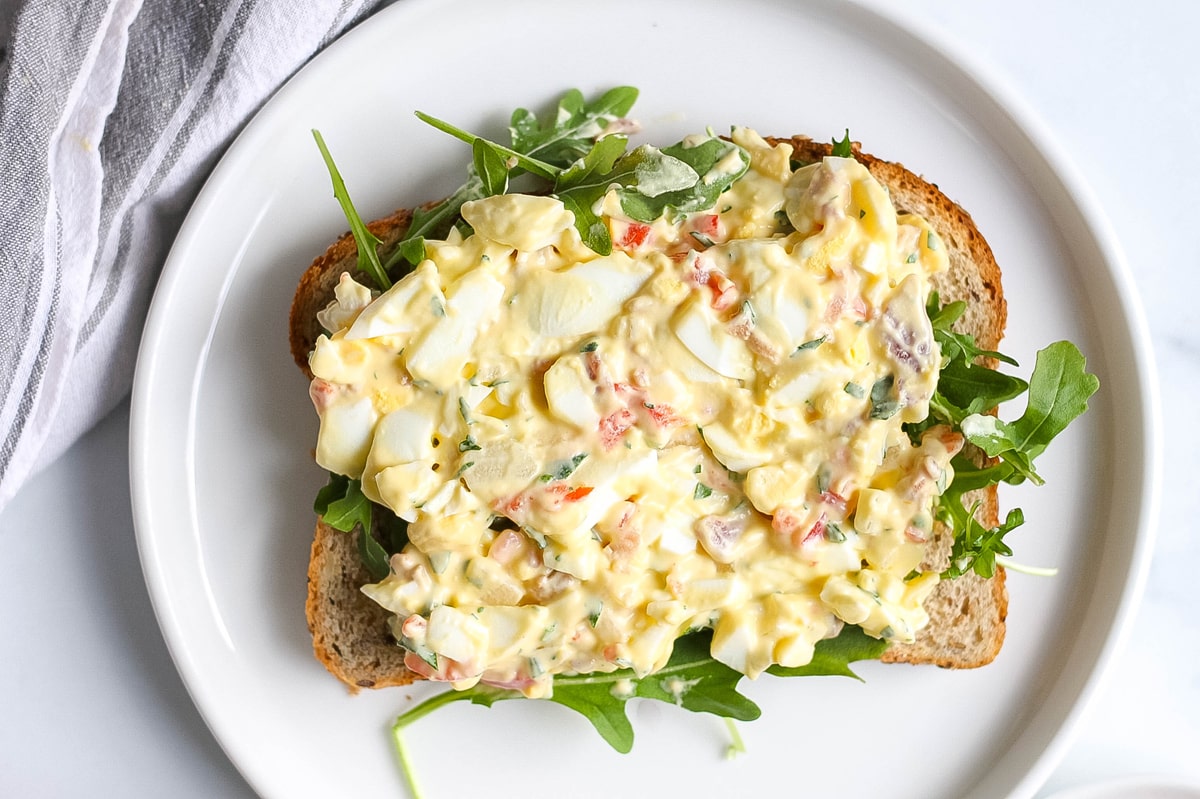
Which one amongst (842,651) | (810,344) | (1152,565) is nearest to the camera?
(810,344)

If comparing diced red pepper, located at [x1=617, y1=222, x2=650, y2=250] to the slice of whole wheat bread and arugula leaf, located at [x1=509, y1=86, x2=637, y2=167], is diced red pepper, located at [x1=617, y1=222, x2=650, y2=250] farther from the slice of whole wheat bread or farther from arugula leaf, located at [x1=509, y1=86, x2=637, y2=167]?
the slice of whole wheat bread

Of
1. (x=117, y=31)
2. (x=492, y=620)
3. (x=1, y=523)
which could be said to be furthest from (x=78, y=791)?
(x=117, y=31)

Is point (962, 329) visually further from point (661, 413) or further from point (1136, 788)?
point (1136, 788)

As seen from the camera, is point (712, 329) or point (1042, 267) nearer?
point (712, 329)

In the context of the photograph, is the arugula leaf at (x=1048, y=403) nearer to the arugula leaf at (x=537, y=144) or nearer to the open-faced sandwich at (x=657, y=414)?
the open-faced sandwich at (x=657, y=414)

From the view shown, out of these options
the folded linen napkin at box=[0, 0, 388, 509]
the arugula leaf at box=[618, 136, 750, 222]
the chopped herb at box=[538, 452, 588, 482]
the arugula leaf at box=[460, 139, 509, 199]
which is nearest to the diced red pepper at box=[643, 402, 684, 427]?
the chopped herb at box=[538, 452, 588, 482]

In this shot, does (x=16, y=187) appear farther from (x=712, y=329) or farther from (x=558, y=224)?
(x=712, y=329)

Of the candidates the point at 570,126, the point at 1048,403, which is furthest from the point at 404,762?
the point at 1048,403

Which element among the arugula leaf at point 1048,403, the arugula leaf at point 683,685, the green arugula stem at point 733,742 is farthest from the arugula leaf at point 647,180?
the green arugula stem at point 733,742
